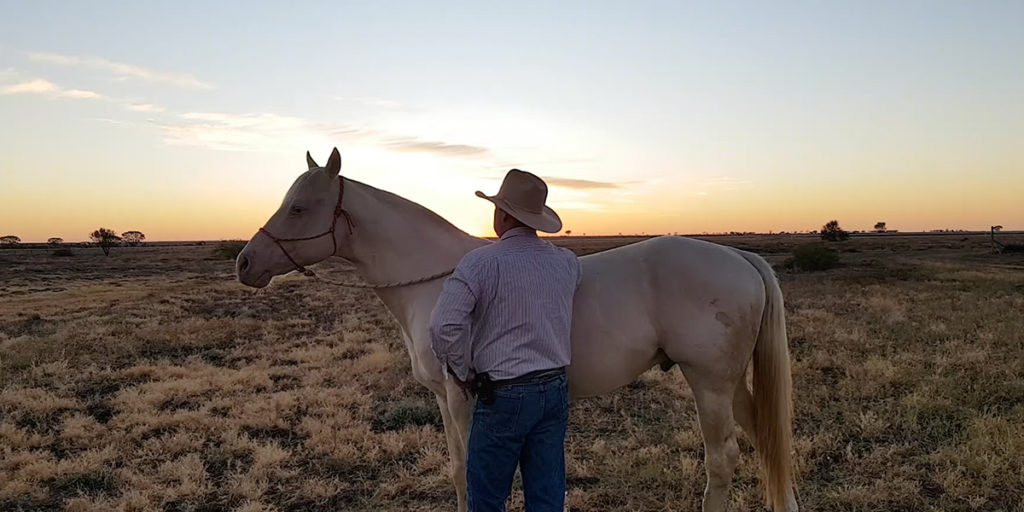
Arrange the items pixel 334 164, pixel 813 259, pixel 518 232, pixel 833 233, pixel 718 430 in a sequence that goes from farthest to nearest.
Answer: pixel 833 233 < pixel 813 259 < pixel 718 430 < pixel 334 164 < pixel 518 232

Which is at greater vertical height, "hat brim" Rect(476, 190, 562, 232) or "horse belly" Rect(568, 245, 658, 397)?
"hat brim" Rect(476, 190, 562, 232)

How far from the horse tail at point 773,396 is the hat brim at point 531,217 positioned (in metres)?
1.72

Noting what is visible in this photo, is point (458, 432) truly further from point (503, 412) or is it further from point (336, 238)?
point (336, 238)

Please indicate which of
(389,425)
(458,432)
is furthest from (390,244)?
(389,425)

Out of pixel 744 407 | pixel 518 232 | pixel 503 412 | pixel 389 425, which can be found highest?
pixel 518 232

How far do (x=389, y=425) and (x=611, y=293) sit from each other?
3.93 metres

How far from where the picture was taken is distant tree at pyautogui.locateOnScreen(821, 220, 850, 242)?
2721 inches

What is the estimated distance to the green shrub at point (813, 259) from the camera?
26969 mm

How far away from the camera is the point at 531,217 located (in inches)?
97.1

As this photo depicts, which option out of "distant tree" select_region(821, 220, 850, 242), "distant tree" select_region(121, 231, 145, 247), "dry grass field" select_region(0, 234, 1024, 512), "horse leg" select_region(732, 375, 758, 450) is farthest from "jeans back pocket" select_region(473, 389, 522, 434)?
"distant tree" select_region(121, 231, 145, 247)

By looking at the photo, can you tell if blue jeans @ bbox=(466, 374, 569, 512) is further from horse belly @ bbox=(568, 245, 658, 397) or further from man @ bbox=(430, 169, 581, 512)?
horse belly @ bbox=(568, 245, 658, 397)

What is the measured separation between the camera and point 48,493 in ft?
15.5

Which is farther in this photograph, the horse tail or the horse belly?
the horse tail

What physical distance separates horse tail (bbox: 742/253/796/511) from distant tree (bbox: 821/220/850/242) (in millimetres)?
74374
